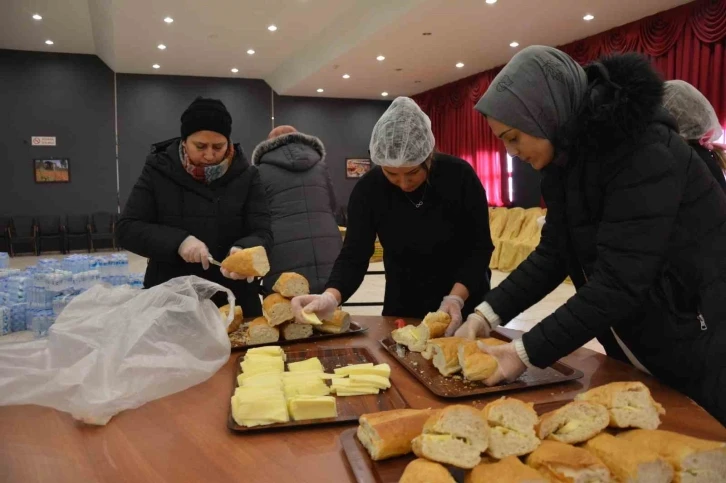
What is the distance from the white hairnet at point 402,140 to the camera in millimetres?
2088

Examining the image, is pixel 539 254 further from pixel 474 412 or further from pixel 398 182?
pixel 474 412

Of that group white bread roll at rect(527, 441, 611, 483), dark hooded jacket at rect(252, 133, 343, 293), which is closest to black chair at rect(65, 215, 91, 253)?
dark hooded jacket at rect(252, 133, 343, 293)

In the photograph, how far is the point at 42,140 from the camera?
12352 millimetres

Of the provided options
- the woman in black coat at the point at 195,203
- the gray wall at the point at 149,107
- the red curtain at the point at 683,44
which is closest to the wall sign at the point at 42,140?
the gray wall at the point at 149,107

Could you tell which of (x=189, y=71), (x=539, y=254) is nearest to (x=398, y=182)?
(x=539, y=254)

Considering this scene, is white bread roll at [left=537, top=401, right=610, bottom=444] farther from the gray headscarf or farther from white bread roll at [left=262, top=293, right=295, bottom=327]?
white bread roll at [left=262, top=293, right=295, bottom=327]

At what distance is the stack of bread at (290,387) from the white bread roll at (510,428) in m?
0.42

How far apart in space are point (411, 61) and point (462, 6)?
320cm

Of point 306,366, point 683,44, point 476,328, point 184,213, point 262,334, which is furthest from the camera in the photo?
point 683,44

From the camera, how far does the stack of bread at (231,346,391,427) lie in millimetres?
1259

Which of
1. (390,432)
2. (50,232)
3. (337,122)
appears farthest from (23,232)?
(390,432)

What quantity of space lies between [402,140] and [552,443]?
1.34 metres

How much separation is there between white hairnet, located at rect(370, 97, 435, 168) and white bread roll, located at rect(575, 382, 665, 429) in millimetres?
1207

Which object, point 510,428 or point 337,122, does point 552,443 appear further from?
point 337,122
